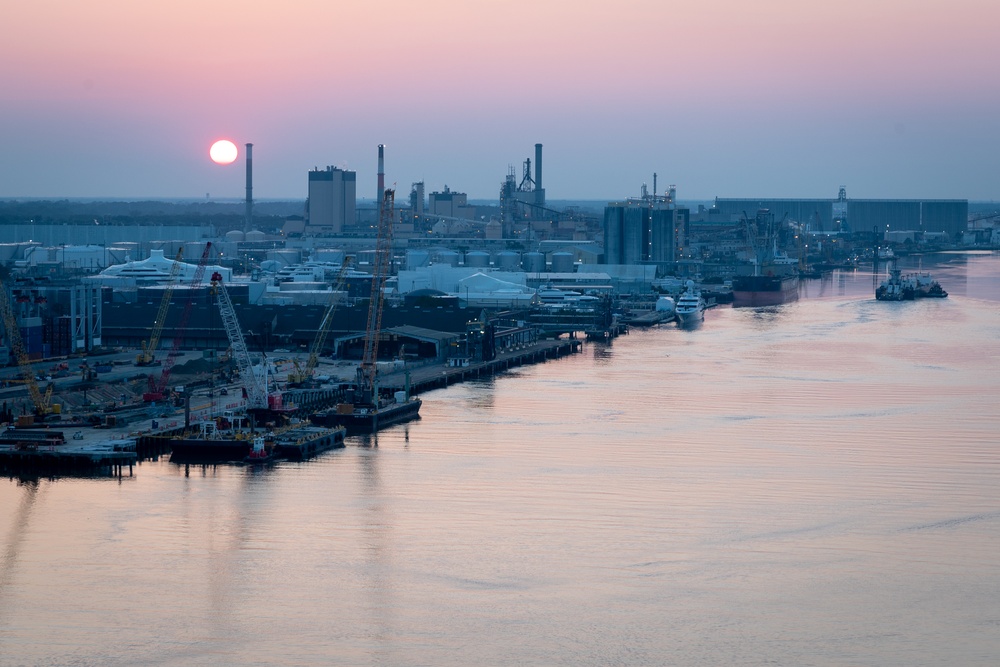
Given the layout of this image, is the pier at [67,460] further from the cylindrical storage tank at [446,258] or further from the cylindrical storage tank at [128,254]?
the cylindrical storage tank at [446,258]

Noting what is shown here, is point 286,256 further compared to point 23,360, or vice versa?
point 286,256

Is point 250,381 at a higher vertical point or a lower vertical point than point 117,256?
lower

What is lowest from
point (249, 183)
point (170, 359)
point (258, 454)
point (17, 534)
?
point (17, 534)

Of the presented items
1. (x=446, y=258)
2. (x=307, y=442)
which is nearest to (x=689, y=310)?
(x=446, y=258)

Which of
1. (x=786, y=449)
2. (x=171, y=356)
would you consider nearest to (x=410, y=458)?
(x=786, y=449)

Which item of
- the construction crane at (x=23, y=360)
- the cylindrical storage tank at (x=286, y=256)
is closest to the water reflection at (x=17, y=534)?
the construction crane at (x=23, y=360)

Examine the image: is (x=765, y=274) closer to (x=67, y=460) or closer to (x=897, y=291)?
(x=897, y=291)

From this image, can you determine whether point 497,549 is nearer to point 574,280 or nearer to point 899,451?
point 899,451
